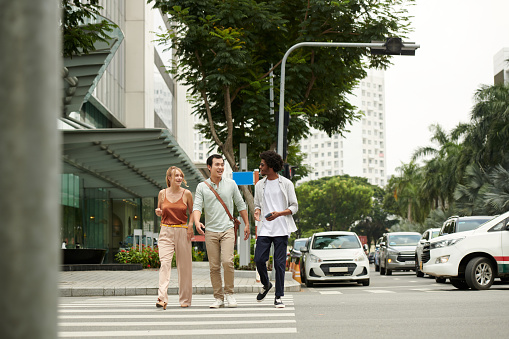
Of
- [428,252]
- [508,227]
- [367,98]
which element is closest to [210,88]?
[428,252]

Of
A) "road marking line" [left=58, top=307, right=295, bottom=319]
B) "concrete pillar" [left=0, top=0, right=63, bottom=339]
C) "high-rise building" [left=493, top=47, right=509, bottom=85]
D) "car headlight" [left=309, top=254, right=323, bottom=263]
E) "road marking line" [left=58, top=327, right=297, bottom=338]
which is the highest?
"high-rise building" [left=493, top=47, right=509, bottom=85]

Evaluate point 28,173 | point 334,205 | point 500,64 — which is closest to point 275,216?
point 28,173

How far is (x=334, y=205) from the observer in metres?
101

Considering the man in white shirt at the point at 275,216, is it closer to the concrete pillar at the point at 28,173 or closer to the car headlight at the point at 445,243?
the car headlight at the point at 445,243

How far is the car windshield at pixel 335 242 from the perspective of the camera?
65.8ft

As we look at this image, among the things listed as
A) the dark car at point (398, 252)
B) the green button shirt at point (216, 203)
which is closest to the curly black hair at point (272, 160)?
the green button shirt at point (216, 203)

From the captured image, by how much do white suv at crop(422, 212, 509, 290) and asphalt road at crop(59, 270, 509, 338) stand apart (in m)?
3.88

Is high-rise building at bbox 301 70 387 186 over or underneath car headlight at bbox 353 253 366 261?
over

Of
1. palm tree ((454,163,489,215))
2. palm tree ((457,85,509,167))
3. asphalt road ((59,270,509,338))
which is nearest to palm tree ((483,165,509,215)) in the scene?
palm tree ((454,163,489,215))

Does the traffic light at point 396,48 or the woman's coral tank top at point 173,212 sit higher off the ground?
the traffic light at point 396,48

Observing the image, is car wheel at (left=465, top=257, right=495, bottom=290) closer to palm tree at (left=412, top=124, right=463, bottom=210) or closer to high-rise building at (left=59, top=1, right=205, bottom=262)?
high-rise building at (left=59, top=1, right=205, bottom=262)

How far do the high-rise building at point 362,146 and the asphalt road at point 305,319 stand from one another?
150m

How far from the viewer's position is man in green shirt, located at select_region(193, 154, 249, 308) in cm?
925

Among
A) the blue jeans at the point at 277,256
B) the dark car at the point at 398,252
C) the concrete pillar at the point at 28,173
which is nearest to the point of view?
the concrete pillar at the point at 28,173
